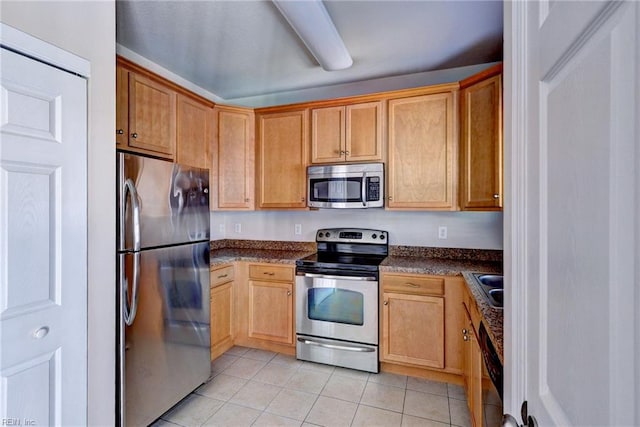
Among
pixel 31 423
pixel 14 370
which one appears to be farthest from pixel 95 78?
pixel 31 423

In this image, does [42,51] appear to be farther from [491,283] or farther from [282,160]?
[491,283]

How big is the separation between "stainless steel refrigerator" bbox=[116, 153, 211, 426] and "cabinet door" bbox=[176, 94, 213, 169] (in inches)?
17.8

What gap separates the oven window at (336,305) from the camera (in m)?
2.46

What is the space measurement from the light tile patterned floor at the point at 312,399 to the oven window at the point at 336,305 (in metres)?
0.42

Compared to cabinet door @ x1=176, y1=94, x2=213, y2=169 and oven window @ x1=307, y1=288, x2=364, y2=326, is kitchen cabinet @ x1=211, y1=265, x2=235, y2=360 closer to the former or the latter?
oven window @ x1=307, y1=288, x2=364, y2=326

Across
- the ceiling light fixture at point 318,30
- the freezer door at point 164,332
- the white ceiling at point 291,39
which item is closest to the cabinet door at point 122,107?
the white ceiling at point 291,39

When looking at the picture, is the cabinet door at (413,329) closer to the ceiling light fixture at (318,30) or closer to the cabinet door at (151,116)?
the ceiling light fixture at (318,30)

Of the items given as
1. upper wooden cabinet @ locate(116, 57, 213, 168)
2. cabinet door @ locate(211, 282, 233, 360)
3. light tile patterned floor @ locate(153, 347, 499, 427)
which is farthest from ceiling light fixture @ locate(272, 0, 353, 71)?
light tile patterned floor @ locate(153, 347, 499, 427)

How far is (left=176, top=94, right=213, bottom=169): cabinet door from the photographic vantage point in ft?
8.07

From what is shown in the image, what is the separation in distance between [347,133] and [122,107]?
1.72 metres

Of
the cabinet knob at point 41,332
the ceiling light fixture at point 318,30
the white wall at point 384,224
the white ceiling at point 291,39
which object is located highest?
the white ceiling at point 291,39
